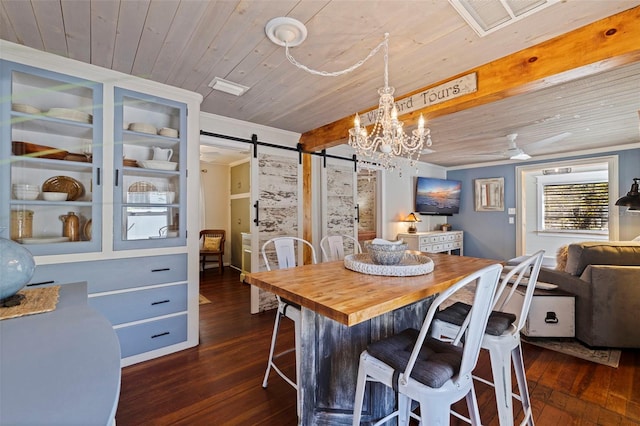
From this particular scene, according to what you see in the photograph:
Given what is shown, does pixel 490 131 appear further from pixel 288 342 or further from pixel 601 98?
pixel 288 342

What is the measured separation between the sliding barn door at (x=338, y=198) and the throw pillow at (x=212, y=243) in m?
2.70

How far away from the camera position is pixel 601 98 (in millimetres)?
2756

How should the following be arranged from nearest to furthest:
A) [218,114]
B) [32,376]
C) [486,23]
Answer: [32,376], [486,23], [218,114]

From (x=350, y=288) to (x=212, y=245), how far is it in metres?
5.02

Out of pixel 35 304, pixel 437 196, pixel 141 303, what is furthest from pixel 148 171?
pixel 437 196

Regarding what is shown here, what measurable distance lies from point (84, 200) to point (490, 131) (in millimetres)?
4565

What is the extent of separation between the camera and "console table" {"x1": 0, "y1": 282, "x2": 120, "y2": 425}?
49 centimetres

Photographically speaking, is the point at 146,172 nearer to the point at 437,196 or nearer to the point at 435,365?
the point at 435,365

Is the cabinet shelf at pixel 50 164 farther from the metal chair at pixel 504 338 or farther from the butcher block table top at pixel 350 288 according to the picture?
the metal chair at pixel 504 338

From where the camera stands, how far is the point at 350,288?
4.62 feet

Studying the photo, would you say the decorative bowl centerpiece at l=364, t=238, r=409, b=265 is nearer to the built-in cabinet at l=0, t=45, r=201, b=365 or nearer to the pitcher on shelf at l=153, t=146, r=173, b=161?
the built-in cabinet at l=0, t=45, r=201, b=365

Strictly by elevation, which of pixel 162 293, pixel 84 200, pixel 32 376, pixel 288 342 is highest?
pixel 84 200

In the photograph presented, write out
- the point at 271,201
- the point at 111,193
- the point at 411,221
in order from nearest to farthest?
the point at 111,193, the point at 271,201, the point at 411,221

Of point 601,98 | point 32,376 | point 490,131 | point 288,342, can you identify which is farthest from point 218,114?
point 601,98
